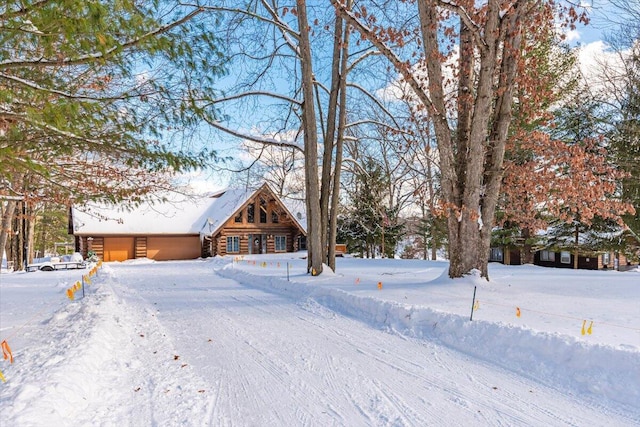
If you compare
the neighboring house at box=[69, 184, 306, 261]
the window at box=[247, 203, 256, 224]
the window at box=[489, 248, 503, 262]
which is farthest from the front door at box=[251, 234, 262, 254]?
the window at box=[489, 248, 503, 262]

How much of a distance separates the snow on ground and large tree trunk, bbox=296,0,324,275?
4656 millimetres

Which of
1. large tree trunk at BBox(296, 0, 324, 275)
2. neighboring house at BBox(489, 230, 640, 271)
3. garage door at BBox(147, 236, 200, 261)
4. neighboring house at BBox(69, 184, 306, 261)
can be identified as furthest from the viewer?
garage door at BBox(147, 236, 200, 261)

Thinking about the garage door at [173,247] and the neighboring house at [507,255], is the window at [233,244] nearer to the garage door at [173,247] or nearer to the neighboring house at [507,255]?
the garage door at [173,247]

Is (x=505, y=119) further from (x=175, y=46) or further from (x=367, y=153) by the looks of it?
(x=367, y=153)

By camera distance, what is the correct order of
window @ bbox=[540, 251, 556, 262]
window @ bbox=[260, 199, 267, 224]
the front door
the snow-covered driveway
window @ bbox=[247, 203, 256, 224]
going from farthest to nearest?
window @ bbox=[260, 199, 267, 224] → the front door → window @ bbox=[247, 203, 256, 224] → window @ bbox=[540, 251, 556, 262] → the snow-covered driveway

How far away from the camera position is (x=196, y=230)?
34.2 m

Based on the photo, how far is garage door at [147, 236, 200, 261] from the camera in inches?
1319

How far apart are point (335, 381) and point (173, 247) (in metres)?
32.3

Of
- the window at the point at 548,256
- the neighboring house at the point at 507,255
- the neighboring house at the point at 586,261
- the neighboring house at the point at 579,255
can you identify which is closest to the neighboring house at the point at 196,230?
the neighboring house at the point at 507,255

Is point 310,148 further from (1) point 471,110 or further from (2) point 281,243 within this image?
(2) point 281,243

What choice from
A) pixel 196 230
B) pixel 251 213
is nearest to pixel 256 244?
pixel 251 213

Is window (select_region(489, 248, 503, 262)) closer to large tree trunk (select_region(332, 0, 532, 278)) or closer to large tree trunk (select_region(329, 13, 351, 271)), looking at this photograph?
large tree trunk (select_region(329, 13, 351, 271))

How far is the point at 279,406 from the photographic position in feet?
13.2

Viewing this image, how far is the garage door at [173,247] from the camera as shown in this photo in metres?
33.5
